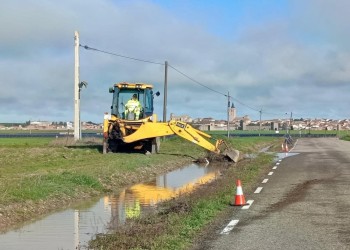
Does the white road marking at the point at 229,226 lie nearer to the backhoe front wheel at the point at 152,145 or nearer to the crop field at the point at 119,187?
the crop field at the point at 119,187

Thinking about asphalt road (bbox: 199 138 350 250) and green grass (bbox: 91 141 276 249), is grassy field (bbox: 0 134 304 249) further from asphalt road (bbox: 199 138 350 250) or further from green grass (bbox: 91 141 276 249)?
asphalt road (bbox: 199 138 350 250)

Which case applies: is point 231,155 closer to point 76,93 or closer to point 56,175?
point 76,93

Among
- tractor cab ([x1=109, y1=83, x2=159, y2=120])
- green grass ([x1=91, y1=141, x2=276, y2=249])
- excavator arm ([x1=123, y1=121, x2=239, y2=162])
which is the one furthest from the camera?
tractor cab ([x1=109, y1=83, x2=159, y2=120])

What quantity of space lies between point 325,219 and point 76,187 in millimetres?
7382

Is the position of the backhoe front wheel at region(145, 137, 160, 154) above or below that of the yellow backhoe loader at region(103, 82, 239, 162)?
below

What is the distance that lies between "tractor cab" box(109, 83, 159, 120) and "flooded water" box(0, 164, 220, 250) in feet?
38.7

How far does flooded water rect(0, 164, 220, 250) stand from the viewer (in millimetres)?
9078

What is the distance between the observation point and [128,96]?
29.9m

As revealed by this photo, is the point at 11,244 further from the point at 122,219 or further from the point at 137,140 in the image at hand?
the point at 137,140

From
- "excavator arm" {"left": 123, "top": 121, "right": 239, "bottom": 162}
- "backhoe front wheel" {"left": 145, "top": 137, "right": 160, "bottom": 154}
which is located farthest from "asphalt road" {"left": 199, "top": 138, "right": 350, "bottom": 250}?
"backhoe front wheel" {"left": 145, "top": 137, "right": 160, "bottom": 154}

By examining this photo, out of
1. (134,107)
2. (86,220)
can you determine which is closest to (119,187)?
(86,220)

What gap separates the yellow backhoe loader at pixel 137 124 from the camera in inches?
1124

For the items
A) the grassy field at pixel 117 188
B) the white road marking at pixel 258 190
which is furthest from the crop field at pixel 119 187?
the white road marking at pixel 258 190

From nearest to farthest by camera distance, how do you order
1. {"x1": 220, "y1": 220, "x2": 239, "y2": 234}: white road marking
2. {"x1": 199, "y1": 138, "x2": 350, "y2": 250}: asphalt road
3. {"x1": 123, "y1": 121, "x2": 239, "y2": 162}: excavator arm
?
{"x1": 199, "y1": 138, "x2": 350, "y2": 250}: asphalt road, {"x1": 220, "y1": 220, "x2": 239, "y2": 234}: white road marking, {"x1": 123, "y1": 121, "x2": 239, "y2": 162}: excavator arm
